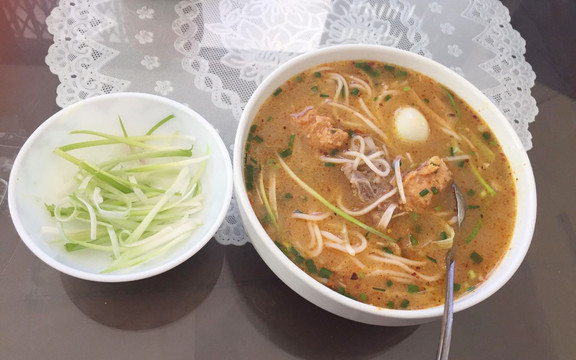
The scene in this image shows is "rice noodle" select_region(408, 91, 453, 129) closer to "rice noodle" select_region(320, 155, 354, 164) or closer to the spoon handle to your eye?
"rice noodle" select_region(320, 155, 354, 164)

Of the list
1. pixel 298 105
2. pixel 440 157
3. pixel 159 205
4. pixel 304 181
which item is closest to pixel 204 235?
pixel 159 205

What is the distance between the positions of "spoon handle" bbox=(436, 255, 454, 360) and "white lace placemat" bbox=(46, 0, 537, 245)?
0.58 m

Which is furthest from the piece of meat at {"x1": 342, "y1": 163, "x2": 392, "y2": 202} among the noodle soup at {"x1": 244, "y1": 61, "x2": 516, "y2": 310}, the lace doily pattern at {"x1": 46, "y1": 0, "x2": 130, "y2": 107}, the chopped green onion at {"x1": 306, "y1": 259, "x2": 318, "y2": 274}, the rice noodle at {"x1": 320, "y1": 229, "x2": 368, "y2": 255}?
the lace doily pattern at {"x1": 46, "y1": 0, "x2": 130, "y2": 107}

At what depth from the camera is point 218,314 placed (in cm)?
132

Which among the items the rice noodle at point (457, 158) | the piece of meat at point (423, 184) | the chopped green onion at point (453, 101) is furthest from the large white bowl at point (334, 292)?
the piece of meat at point (423, 184)

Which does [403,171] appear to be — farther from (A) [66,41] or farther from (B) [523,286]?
(A) [66,41]

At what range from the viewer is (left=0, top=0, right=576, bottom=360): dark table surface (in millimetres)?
1253

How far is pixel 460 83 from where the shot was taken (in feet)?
4.89

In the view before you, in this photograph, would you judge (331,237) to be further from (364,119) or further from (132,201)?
(132,201)

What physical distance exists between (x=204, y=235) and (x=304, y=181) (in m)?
0.30

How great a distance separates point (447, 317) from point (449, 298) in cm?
5

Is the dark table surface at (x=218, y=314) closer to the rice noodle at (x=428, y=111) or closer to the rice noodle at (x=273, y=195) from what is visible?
the rice noodle at (x=273, y=195)

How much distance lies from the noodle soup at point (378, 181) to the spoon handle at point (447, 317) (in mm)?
65

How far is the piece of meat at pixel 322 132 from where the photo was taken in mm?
1377
